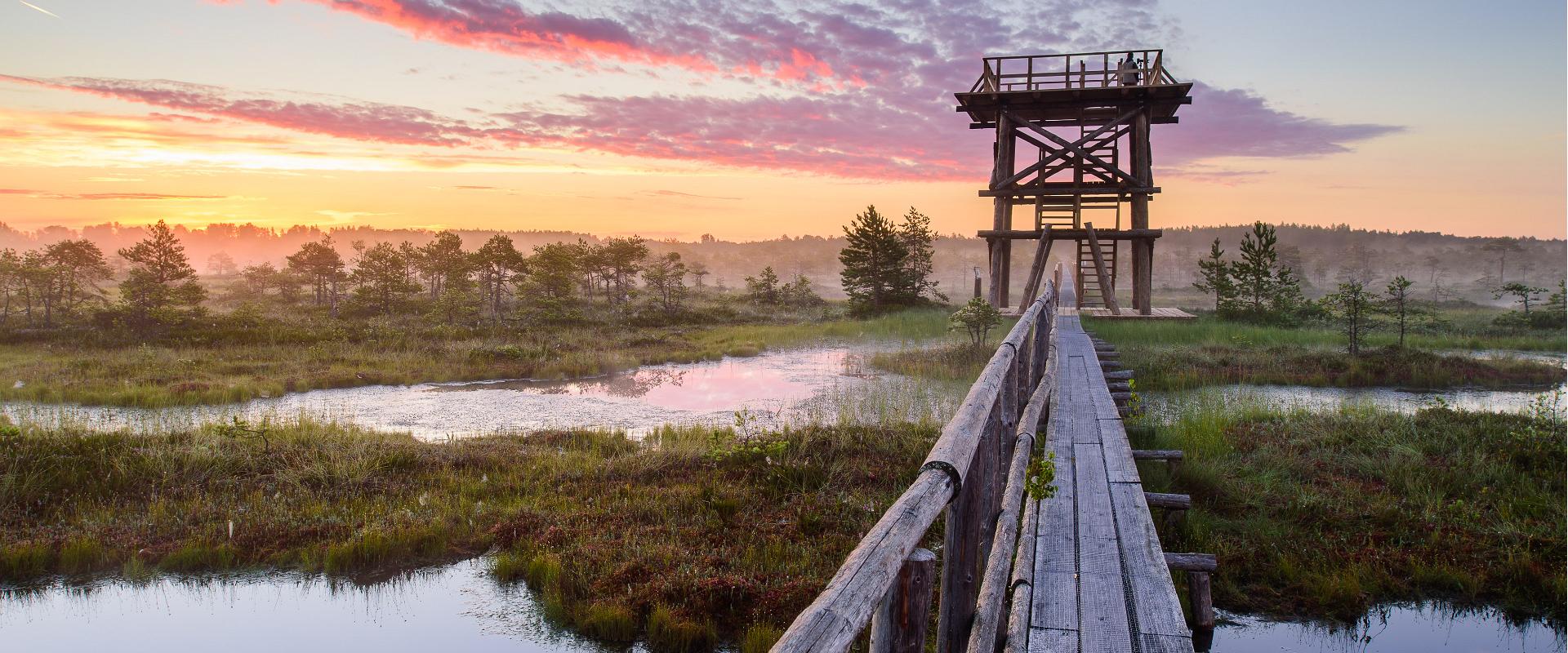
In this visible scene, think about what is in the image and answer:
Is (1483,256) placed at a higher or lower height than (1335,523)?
higher

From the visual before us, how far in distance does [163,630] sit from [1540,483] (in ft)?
45.0

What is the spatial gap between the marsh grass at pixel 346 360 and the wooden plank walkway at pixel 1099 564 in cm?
1733

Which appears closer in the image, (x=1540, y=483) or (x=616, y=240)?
(x=1540, y=483)

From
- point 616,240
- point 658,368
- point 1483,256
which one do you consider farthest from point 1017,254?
point 658,368

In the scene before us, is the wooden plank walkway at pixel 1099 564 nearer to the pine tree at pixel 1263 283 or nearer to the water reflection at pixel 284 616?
the water reflection at pixel 284 616

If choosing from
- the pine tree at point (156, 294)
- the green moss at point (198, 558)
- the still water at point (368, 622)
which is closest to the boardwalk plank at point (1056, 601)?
the still water at point (368, 622)

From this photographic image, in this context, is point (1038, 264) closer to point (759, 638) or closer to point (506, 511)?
point (506, 511)

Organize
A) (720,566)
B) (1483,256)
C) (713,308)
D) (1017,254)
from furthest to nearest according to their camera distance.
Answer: (1017,254), (1483,256), (713,308), (720,566)

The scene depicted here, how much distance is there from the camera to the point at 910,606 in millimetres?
2369

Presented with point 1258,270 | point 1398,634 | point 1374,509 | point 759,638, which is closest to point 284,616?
point 759,638

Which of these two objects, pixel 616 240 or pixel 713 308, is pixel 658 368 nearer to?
pixel 713 308

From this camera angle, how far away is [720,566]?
700cm

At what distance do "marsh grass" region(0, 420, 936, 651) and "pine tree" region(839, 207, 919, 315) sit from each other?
27.5 meters

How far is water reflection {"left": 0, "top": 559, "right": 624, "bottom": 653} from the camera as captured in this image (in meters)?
6.18
